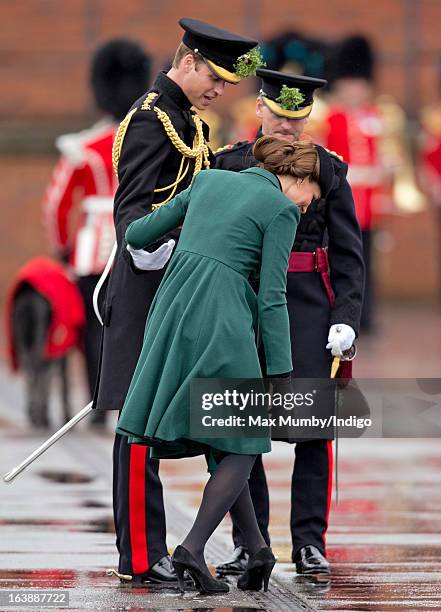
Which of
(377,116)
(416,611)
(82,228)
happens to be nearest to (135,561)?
(416,611)

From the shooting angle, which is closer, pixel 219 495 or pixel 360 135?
pixel 219 495

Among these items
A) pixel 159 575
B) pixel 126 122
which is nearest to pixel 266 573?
pixel 159 575

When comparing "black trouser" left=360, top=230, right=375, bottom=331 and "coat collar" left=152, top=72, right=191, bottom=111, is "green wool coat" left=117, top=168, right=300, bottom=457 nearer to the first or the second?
"coat collar" left=152, top=72, right=191, bottom=111

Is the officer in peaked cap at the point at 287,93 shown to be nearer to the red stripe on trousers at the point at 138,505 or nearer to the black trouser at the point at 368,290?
the red stripe on trousers at the point at 138,505

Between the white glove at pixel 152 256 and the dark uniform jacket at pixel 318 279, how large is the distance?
55cm

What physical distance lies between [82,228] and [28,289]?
1.59 ft

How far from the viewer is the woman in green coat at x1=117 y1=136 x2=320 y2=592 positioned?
19.0 ft

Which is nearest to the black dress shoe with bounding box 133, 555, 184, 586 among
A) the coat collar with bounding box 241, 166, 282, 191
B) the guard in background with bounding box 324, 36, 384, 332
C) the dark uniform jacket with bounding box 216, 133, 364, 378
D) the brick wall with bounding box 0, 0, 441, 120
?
the dark uniform jacket with bounding box 216, 133, 364, 378

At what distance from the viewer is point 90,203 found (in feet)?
34.2

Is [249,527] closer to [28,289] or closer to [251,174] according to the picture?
[251,174]

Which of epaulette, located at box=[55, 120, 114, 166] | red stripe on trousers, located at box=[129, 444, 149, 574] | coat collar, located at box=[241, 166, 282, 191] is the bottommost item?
red stripe on trousers, located at box=[129, 444, 149, 574]

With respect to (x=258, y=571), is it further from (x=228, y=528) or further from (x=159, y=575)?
(x=228, y=528)

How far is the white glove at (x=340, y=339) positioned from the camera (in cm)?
636

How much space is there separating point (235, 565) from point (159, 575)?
31cm
